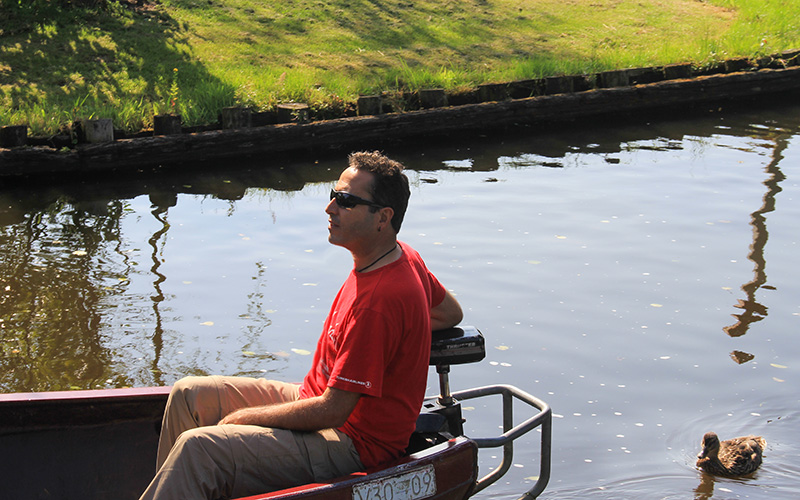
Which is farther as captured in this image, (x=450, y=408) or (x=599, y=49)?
(x=599, y=49)

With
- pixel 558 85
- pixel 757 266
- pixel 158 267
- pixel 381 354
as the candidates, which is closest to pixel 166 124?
pixel 158 267

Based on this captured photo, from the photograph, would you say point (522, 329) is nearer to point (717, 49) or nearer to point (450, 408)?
point (450, 408)

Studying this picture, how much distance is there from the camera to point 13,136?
9984 millimetres

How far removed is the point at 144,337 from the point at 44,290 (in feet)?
4.43

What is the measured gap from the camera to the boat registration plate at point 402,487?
3.29m

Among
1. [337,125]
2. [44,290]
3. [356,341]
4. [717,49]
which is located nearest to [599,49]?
[717,49]

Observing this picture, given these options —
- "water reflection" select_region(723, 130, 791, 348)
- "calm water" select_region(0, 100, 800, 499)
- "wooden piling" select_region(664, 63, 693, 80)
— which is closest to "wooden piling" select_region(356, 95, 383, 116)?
"calm water" select_region(0, 100, 800, 499)

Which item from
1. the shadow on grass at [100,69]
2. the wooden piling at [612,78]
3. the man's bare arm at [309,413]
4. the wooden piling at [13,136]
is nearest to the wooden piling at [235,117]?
the shadow on grass at [100,69]

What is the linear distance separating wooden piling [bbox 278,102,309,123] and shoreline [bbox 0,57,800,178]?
0.10 meters

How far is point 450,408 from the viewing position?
383 cm

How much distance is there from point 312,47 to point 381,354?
12830 mm

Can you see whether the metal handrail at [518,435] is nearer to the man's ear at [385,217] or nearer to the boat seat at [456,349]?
the boat seat at [456,349]

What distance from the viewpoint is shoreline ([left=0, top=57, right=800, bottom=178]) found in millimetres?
10359

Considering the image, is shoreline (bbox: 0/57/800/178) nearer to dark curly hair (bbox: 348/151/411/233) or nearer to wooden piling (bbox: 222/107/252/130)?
wooden piling (bbox: 222/107/252/130)
